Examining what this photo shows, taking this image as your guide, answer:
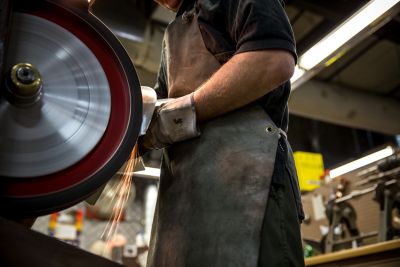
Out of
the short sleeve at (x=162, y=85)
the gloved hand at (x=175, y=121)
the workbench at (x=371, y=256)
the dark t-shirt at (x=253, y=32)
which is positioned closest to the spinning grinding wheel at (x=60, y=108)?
the gloved hand at (x=175, y=121)

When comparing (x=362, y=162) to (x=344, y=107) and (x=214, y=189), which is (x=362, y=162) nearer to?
(x=344, y=107)

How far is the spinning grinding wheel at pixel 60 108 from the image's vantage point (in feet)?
2.67

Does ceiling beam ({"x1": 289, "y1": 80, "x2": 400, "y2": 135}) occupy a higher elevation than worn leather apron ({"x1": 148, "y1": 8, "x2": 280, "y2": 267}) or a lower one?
Result: higher

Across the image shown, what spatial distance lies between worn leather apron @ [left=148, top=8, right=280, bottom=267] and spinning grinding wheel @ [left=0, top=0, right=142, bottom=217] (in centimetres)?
24

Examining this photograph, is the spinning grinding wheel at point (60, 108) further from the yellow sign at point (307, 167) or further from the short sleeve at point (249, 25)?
the yellow sign at point (307, 167)

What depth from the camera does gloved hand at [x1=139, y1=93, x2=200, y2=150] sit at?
1104mm

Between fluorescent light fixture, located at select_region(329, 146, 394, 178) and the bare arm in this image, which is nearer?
the bare arm

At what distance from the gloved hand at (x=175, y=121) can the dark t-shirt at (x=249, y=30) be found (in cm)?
19

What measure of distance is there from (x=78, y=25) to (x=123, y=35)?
2486 mm

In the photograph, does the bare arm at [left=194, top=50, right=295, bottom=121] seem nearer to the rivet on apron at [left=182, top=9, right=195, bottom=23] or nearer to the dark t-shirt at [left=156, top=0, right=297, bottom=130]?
the dark t-shirt at [left=156, top=0, right=297, bottom=130]

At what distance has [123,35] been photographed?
336 cm

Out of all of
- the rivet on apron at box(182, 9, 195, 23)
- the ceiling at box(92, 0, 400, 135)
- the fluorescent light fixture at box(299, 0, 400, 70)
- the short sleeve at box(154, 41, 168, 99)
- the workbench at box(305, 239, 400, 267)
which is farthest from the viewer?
the ceiling at box(92, 0, 400, 135)

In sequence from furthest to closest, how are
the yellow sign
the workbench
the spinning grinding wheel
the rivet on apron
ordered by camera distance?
the yellow sign < the workbench < the rivet on apron < the spinning grinding wheel

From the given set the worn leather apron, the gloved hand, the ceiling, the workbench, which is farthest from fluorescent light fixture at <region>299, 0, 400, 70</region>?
the gloved hand
